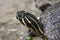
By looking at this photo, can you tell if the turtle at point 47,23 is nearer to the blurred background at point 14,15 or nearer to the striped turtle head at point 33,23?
the striped turtle head at point 33,23

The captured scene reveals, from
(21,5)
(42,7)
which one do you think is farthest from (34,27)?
(21,5)

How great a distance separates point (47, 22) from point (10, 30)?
1.38 metres

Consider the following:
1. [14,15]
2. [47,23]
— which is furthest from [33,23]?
[14,15]

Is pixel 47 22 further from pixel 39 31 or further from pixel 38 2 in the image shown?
pixel 38 2

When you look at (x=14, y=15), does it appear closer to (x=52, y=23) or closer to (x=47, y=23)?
(x=47, y=23)

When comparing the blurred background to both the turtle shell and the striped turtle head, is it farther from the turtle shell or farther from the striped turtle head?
the turtle shell

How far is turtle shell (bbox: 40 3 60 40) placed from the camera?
12.8ft

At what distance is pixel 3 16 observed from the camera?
238 inches

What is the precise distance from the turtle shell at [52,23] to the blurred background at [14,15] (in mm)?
704

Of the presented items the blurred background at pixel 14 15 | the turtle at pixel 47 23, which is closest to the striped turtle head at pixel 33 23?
the turtle at pixel 47 23

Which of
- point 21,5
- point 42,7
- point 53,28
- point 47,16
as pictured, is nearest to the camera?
point 53,28

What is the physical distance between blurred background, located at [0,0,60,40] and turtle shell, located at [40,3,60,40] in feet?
2.31

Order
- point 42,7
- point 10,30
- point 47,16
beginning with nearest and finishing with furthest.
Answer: point 47,16
point 10,30
point 42,7

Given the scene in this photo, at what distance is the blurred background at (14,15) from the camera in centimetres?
526
